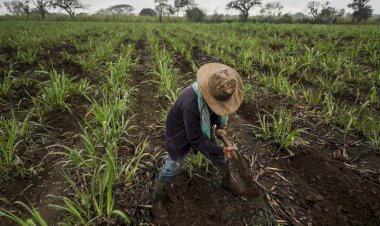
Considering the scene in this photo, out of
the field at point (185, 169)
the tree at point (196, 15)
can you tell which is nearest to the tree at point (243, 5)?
the tree at point (196, 15)

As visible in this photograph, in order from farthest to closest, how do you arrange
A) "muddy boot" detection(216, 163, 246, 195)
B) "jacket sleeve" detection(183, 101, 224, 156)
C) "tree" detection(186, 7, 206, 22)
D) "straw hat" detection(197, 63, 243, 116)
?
"tree" detection(186, 7, 206, 22), "muddy boot" detection(216, 163, 246, 195), "jacket sleeve" detection(183, 101, 224, 156), "straw hat" detection(197, 63, 243, 116)

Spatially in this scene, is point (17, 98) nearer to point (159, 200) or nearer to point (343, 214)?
point (159, 200)

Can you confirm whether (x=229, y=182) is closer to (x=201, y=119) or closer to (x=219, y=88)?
(x=201, y=119)

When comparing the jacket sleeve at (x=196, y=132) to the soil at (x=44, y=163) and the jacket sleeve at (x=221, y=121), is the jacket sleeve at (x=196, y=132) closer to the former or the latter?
the jacket sleeve at (x=221, y=121)

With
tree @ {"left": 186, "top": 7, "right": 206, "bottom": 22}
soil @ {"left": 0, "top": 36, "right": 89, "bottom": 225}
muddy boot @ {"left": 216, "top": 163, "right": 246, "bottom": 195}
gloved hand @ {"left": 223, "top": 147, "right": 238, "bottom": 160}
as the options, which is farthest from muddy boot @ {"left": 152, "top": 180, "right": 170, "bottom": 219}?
tree @ {"left": 186, "top": 7, "right": 206, "bottom": 22}

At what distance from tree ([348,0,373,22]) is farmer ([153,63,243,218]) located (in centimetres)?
4082

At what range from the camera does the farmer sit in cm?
184

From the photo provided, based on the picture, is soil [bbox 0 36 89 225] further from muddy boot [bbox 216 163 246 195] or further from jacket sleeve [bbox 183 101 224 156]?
muddy boot [bbox 216 163 246 195]

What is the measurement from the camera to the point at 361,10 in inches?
1372

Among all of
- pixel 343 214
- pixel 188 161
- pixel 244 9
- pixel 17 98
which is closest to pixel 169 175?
pixel 188 161

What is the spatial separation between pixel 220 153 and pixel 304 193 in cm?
99

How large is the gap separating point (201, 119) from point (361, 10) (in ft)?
139

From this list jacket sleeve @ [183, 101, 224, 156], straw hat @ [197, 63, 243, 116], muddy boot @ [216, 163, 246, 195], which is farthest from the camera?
muddy boot @ [216, 163, 246, 195]

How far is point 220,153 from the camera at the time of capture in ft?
6.50
